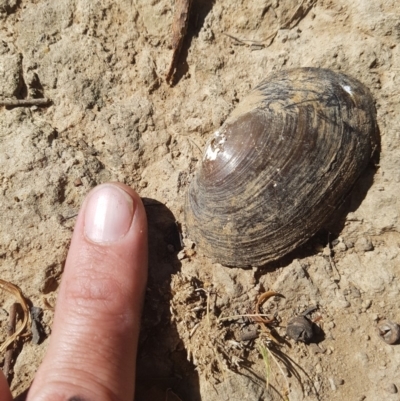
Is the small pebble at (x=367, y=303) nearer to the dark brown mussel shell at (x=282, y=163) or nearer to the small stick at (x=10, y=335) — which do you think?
the dark brown mussel shell at (x=282, y=163)

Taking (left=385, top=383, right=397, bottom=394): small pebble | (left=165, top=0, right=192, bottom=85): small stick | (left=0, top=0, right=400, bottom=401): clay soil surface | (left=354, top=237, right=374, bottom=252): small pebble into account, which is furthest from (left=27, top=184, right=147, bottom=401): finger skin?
(left=385, top=383, right=397, bottom=394): small pebble

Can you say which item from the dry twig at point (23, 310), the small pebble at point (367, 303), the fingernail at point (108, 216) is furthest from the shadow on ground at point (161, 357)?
the small pebble at point (367, 303)

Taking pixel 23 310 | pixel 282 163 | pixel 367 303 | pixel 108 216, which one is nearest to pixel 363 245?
pixel 367 303

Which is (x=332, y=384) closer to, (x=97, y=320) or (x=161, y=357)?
(x=161, y=357)

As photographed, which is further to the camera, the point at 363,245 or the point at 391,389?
the point at 363,245

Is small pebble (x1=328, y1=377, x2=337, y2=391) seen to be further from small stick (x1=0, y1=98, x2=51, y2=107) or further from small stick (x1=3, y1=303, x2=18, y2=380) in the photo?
small stick (x1=0, y1=98, x2=51, y2=107)

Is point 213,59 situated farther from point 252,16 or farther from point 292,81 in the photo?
point 292,81

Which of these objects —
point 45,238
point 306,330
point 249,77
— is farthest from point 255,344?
point 249,77
